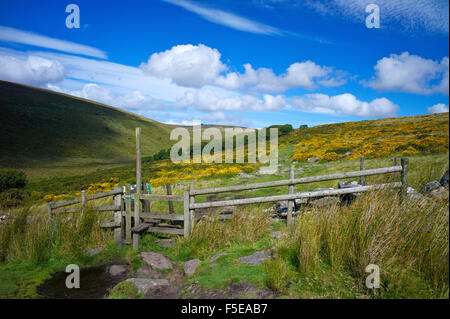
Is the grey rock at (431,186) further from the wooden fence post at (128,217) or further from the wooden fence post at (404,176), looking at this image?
the wooden fence post at (128,217)

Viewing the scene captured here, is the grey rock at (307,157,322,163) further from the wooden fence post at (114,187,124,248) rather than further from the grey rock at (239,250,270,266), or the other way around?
the grey rock at (239,250,270,266)

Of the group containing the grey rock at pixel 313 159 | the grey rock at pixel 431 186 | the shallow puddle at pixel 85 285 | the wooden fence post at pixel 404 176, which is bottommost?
the shallow puddle at pixel 85 285

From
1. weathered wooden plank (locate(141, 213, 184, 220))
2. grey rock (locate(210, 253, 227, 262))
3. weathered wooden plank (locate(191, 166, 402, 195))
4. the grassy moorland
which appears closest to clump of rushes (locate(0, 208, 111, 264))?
the grassy moorland

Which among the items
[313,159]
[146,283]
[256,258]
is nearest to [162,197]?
[146,283]

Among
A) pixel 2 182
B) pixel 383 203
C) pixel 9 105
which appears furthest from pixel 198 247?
pixel 9 105

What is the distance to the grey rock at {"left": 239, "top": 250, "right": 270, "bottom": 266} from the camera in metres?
5.31

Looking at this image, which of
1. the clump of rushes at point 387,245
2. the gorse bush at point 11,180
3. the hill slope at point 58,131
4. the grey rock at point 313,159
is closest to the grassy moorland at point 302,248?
the clump of rushes at point 387,245

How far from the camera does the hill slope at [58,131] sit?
221 feet

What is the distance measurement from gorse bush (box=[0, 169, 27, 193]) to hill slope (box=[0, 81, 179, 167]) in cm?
3142

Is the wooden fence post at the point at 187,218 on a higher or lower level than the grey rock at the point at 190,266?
higher

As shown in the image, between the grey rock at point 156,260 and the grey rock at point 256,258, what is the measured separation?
187 centimetres

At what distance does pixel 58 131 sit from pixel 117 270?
92857mm

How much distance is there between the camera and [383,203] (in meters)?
4.71
